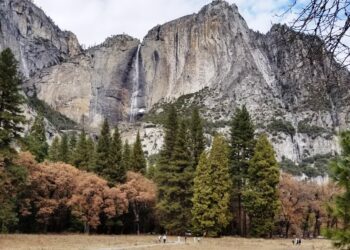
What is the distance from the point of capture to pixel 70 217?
54.5 metres

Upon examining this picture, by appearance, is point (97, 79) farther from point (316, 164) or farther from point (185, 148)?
point (185, 148)

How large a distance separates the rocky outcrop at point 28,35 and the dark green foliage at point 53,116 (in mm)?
13952

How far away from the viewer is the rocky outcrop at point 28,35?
165 metres

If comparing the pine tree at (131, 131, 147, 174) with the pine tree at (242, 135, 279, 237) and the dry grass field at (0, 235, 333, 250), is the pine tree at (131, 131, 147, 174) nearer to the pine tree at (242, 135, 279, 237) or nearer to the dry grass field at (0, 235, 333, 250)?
the pine tree at (242, 135, 279, 237)

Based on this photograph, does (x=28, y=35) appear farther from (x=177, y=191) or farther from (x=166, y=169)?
(x=177, y=191)

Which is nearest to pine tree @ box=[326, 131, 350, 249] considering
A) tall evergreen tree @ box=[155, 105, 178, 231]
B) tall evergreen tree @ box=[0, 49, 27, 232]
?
tall evergreen tree @ box=[0, 49, 27, 232]


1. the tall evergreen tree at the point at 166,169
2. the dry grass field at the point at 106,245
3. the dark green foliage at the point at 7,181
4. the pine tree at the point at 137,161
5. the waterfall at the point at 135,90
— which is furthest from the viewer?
the waterfall at the point at 135,90

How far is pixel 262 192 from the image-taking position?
1841 inches

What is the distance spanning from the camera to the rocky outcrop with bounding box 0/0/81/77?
16462 cm

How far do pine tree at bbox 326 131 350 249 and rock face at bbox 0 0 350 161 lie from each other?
142 m

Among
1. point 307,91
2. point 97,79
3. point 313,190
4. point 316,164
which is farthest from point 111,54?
point 307,91

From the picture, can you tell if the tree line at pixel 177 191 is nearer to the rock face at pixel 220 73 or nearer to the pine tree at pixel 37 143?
the pine tree at pixel 37 143

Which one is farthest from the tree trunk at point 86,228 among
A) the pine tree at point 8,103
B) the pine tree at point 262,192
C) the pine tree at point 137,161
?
the pine tree at point 8,103

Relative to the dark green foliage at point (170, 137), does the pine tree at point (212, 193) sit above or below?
below
